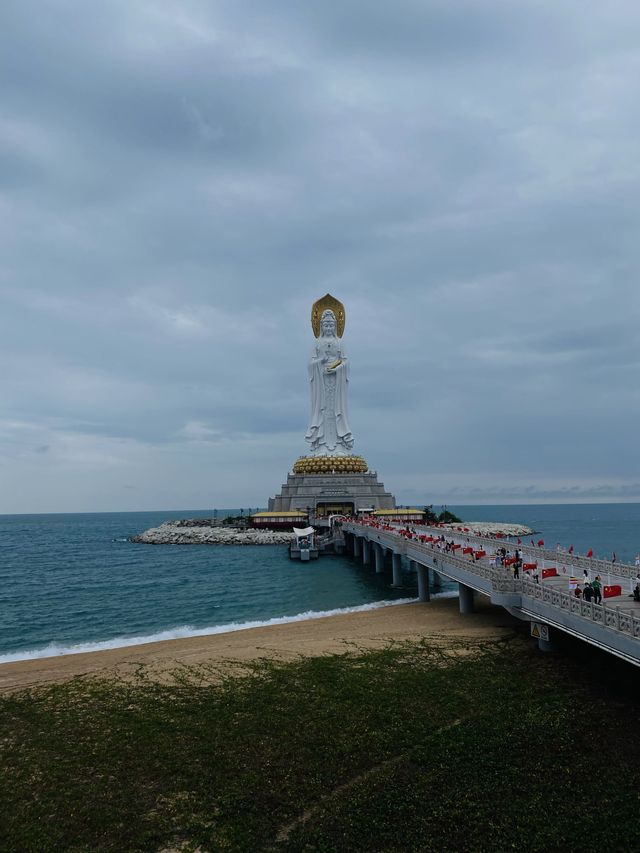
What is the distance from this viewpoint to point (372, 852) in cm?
795

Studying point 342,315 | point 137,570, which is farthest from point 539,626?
point 342,315

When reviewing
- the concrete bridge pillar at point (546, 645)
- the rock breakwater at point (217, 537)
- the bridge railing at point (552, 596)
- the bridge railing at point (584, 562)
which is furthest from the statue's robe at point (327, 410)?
the concrete bridge pillar at point (546, 645)

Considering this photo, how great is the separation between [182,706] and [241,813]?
4861 millimetres

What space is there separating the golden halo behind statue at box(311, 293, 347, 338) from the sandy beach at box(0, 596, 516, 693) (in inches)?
2006

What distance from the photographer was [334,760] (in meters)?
10.5

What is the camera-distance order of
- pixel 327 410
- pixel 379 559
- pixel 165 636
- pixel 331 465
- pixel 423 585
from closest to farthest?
1. pixel 165 636
2. pixel 423 585
3. pixel 379 559
4. pixel 331 465
5. pixel 327 410

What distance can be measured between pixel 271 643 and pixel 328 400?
51.4 metres

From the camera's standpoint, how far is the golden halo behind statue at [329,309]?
71.4 metres

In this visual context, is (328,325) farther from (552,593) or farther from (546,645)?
(552,593)

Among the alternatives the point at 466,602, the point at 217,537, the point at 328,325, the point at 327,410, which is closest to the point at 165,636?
the point at 466,602

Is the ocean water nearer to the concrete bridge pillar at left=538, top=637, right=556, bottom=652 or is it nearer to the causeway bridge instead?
the causeway bridge

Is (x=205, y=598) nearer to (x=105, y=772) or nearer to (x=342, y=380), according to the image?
(x=105, y=772)

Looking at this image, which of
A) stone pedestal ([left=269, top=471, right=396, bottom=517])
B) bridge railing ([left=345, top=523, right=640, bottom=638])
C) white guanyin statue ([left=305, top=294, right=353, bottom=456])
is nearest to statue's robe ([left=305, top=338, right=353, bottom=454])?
white guanyin statue ([left=305, top=294, right=353, bottom=456])

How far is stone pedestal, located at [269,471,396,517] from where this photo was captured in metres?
64.1
